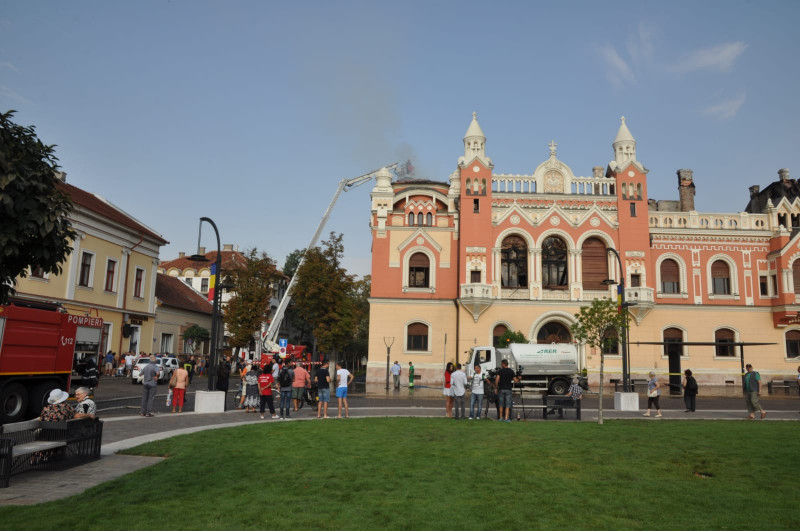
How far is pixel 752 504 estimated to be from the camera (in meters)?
7.53

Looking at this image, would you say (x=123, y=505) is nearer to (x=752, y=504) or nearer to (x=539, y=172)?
(x=752, y=504)

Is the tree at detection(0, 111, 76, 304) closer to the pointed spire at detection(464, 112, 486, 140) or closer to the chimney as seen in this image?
the pointed spire at detection(464, 112, 486, 140)

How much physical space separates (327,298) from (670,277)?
23.7 metres

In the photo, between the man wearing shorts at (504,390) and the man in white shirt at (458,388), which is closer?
the man wearing shorts at (504,390)

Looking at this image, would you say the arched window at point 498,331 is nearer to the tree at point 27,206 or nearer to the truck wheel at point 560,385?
the truck wheel at point 560,385

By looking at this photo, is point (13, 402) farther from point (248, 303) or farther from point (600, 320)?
point (248, 303)

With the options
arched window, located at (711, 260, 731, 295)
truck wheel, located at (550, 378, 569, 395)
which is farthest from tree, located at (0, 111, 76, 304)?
arched window, located at (711, 260, 731, 295)

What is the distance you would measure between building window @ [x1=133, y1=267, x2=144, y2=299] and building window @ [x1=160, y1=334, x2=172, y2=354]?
5685 millimetres

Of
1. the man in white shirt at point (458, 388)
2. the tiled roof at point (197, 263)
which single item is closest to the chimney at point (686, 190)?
the man in white shirt at point (458, 388)

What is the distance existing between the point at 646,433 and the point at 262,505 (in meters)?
10.6

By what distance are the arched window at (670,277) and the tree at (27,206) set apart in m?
38.7

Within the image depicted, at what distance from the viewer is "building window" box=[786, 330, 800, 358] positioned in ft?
124

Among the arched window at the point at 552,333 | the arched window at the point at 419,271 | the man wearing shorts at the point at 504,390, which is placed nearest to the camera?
the man wearing shorts at the point at 504,390

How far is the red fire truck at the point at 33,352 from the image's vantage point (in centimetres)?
1548
